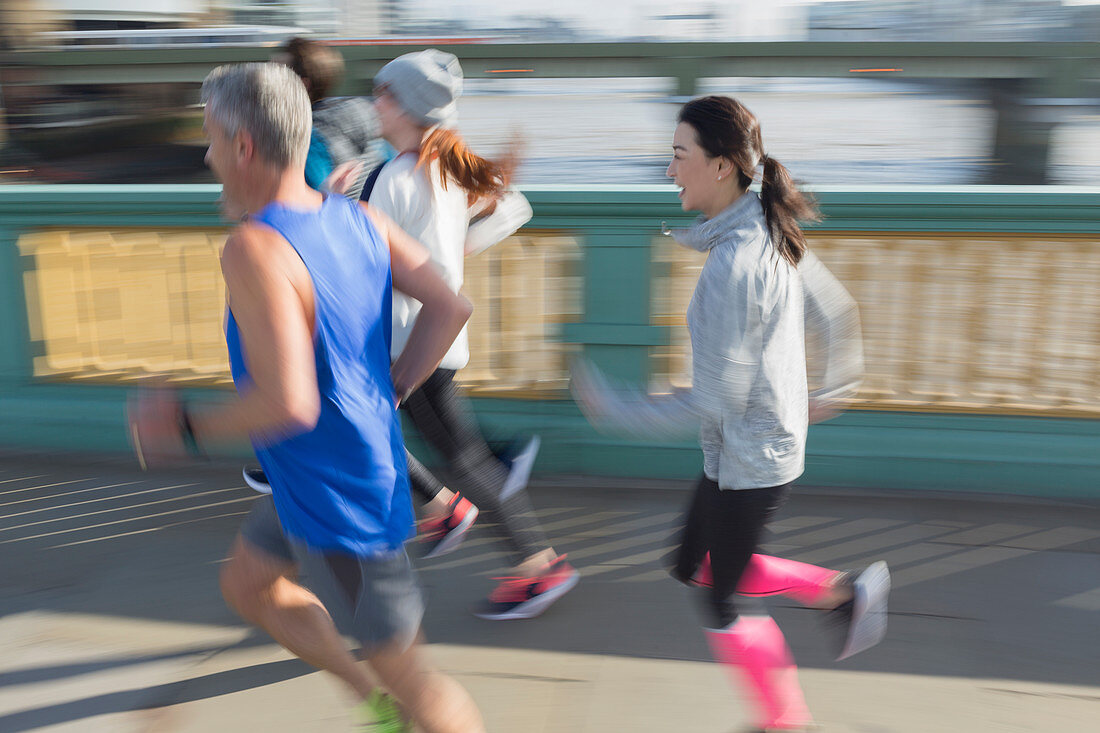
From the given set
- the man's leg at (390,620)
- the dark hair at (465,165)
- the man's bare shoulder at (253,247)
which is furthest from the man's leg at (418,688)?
the dark hair at (465,165)

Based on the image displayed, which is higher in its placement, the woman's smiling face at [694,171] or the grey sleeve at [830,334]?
the woman's smiling face at [694,171]

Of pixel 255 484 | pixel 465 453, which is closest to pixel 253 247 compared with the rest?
pixel 465 453

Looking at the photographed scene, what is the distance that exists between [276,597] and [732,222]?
115 cm

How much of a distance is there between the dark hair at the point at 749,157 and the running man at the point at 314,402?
23.7 inches

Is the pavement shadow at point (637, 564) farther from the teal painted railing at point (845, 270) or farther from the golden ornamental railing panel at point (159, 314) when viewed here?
the golden ornamental railing panel at point (159, 314)

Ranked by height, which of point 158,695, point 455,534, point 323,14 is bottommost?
point 158,695

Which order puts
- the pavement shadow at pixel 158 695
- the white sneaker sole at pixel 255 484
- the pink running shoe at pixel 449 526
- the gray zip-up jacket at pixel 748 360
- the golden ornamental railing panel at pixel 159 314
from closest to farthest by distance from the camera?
the gray zip-up jacket at pixel 748 360 < the pavement shadow at pixel 158 695 < the pink running shoe at pixel 449 526 < the white sneaker sole at pixel 255 484 < the golden ornamental railing panel at pixel 159 314

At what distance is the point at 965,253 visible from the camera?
3.37 m

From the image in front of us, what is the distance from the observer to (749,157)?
6.23 feet

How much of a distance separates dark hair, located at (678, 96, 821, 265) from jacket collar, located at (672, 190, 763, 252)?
0.10 ft

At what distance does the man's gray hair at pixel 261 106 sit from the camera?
1.54 m

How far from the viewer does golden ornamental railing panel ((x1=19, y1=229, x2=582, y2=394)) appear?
363 centimetres

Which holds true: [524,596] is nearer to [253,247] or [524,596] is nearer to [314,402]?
[314,402]

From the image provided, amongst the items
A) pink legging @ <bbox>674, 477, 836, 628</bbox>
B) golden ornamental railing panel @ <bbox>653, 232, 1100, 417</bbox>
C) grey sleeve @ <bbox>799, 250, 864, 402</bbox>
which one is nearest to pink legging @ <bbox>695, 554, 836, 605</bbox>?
pink legging @ <bbox>674, 477, 836, 628</bbox>
